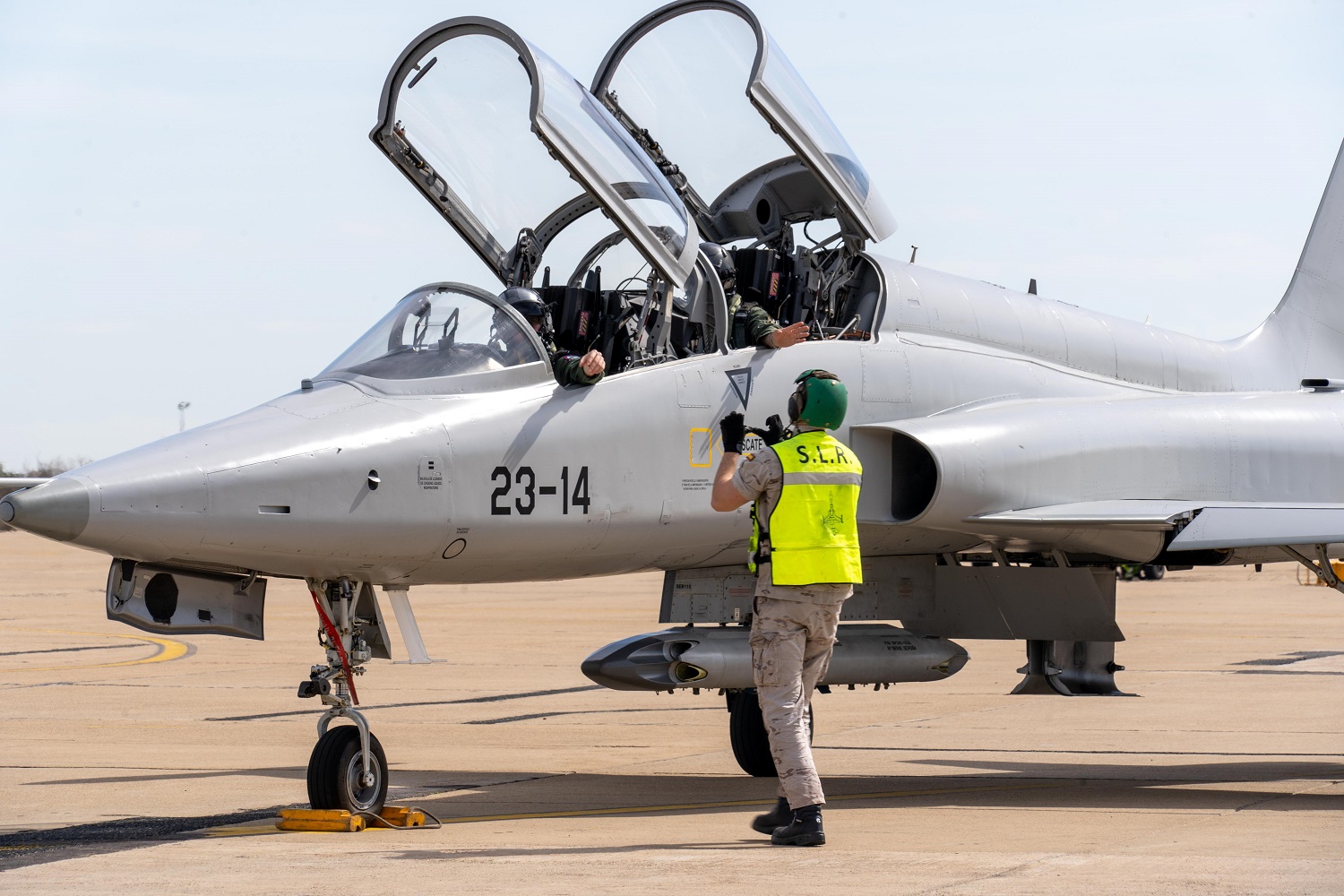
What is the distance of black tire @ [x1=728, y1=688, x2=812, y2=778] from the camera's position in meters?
12.0

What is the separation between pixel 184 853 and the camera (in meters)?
8.03

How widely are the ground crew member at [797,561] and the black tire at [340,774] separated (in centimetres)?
214

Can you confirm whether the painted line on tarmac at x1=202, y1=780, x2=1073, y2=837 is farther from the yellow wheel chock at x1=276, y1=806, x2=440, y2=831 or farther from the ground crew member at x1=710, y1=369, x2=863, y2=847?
the ground crew member at x1=710, y1=369, x2=863, y2=847

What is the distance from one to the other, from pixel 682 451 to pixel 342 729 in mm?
2508

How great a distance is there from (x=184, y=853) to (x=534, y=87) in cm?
442

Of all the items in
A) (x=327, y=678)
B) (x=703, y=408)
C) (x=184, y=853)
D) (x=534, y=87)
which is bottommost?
(x=184, y=853)

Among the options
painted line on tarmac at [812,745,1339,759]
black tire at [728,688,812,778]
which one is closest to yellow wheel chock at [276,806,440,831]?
black tire at [728,688,812,778]

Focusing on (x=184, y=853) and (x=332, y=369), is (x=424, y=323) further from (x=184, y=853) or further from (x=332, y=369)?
(x=184, y=853)

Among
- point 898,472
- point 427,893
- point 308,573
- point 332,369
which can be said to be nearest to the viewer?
point 427,893

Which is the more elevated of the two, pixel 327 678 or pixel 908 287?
pixel 908 287

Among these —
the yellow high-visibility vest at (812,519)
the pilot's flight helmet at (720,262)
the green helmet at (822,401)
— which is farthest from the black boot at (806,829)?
the pilot's flight helmet at (720,262)

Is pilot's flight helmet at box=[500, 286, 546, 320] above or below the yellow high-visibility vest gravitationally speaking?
above

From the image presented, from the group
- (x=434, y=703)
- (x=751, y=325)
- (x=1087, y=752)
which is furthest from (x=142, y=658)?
(x=751, y=325)

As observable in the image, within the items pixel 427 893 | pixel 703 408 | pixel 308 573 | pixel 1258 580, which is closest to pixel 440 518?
pixel 308 573
